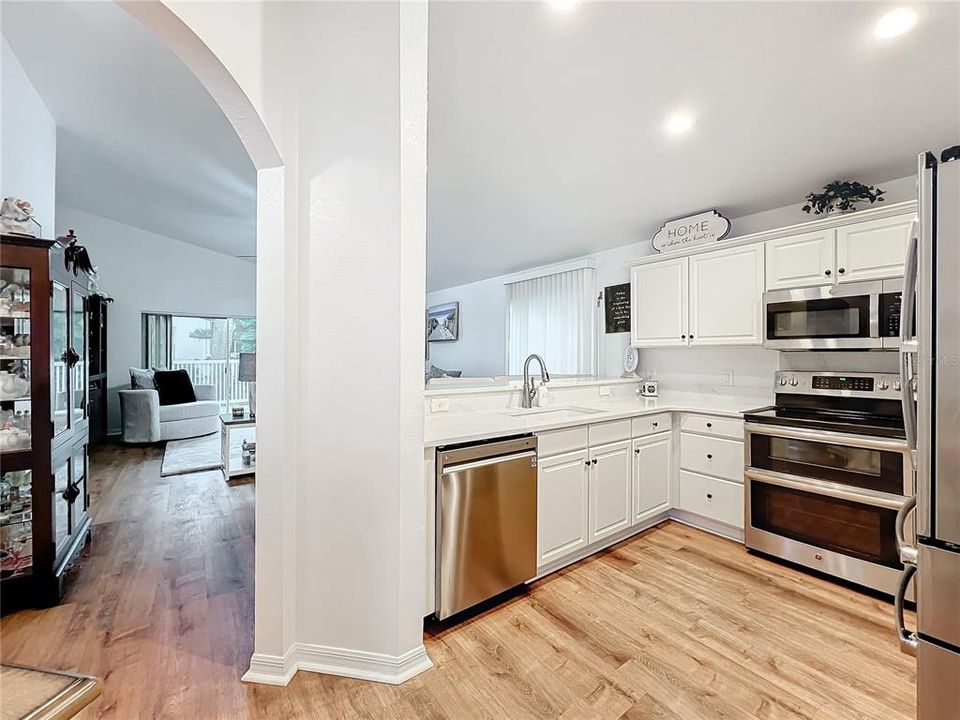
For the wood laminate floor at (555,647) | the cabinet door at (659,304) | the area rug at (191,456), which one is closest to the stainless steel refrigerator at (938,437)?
the wood laminate floor at (555,647)

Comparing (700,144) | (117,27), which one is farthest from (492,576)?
(117,27)

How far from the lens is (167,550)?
2.66 metres

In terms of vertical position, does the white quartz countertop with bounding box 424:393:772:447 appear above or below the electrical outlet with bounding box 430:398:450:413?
below

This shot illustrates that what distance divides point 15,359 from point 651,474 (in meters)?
3.54

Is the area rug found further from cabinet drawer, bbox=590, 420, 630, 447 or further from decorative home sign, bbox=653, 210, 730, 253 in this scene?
decorative home sign, bbox=653, 210, 730, 253

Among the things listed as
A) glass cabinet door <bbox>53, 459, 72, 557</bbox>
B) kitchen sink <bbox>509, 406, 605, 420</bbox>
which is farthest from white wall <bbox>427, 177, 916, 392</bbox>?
glass cabinet door <bbox>53, 459, 72, 557</bbox>

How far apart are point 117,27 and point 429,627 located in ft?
10.4

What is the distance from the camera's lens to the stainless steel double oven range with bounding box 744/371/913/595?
2.16 metres

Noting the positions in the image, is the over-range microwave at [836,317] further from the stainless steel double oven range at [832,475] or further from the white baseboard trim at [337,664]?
the white baseboard trim at [337,664]

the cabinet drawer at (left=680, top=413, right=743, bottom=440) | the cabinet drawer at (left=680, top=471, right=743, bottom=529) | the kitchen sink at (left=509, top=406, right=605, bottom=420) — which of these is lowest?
the cabinet drawer at (left=680, top=471, right=743, bottom=529)

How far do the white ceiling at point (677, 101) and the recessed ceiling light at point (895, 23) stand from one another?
0.12ft

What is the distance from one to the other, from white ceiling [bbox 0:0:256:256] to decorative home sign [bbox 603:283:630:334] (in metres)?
3.24

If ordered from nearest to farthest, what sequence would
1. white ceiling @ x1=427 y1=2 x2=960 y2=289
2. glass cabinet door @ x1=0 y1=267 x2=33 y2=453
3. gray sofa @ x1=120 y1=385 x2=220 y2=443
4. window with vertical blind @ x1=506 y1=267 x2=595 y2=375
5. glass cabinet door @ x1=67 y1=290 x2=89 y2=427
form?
white ceiling @ x1=427 y1=2 x2=960 y2=289
glass cabinet door @ x1=0 y1=267 x2=33 y2=453
glass cabinet door @ x1=67 y1=290 x2=89 y2=427
window with vertical blind @ x1=506 y1=267 x2=595 y2=375
gray sofa @ x1=120 y1=385 x2=220 y2=443

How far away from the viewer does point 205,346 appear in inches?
284
